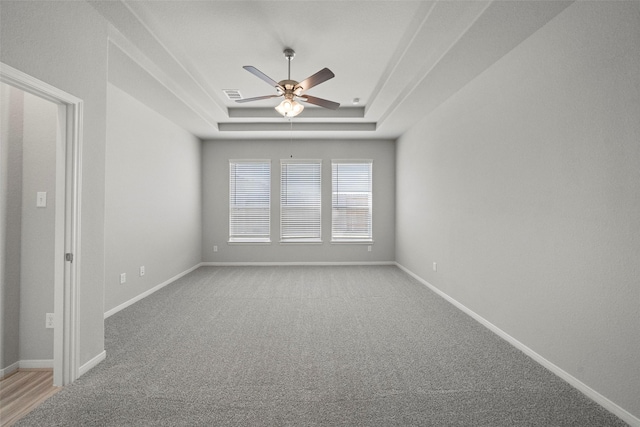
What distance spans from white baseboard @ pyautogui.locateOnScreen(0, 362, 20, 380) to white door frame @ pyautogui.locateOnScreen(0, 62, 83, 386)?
508 mm

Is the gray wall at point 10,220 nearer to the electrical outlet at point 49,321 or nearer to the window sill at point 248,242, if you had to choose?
the electrical outlet at point 49,321

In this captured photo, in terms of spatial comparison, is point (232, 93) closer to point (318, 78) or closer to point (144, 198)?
point (144, 198)

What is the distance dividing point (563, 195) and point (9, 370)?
14.3 ft

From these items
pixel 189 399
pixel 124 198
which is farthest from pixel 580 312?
pixel 124 198

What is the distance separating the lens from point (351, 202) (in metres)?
6.58

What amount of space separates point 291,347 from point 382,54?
3226mm

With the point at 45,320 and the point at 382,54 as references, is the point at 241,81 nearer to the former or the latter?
the point at 382,54

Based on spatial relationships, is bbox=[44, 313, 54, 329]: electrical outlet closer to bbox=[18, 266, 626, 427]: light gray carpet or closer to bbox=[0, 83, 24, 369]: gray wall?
bbox=[0, 83, 24, 369]: gray wall

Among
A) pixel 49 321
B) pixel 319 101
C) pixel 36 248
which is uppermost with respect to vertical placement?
pixel 319 101

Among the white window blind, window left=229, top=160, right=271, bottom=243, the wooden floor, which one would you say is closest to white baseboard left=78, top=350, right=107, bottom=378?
the wooden floor

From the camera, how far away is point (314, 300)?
4.12 metres

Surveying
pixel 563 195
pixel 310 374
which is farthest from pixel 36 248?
pixel 563 195

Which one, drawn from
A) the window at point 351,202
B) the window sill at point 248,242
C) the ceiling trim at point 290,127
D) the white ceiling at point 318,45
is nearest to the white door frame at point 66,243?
the white ceiling at point 318,45

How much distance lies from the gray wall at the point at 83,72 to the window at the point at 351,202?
4593 millimetres
